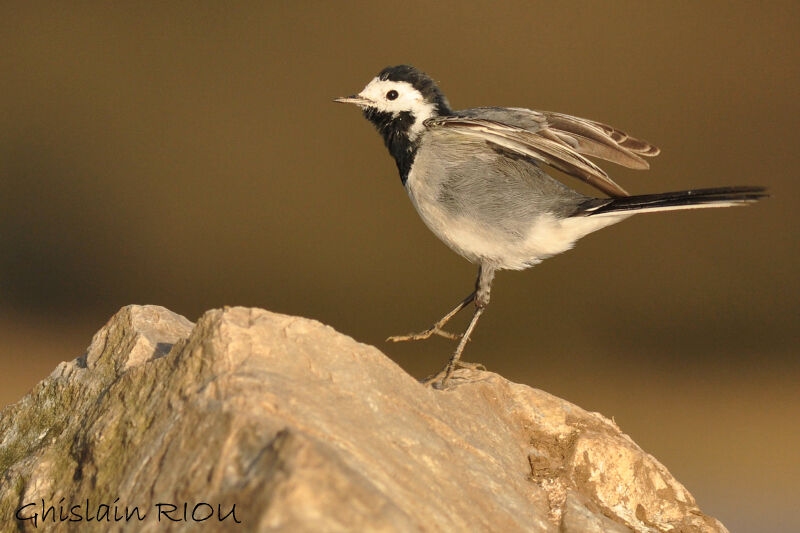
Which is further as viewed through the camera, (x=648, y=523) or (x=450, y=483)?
(x=648, y=523)

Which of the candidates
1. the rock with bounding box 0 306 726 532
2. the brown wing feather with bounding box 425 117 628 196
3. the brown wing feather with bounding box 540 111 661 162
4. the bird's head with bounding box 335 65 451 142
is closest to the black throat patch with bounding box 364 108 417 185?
the bird's head with bounding box 335 65 451 142

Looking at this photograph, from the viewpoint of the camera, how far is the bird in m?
4.25

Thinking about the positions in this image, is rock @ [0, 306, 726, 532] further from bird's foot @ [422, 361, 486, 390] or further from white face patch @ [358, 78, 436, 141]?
white face patch @ [358, 78, 436, 141]

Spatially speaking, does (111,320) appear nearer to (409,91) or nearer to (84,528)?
(84,528)

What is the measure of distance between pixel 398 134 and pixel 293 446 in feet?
9.43

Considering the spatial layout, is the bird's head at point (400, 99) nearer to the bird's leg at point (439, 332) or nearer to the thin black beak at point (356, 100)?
the thin black beak at point (356, 100)

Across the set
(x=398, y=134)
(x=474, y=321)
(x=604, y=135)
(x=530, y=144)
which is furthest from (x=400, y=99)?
(x=474, y=321)

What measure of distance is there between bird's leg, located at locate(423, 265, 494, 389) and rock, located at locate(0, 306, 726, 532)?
1.05ft

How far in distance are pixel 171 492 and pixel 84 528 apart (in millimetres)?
537

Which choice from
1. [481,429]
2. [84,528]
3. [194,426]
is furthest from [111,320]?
[481,429]

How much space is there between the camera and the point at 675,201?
3.84m

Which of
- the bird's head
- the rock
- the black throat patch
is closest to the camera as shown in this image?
the rock

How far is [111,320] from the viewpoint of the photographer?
3.59 metres

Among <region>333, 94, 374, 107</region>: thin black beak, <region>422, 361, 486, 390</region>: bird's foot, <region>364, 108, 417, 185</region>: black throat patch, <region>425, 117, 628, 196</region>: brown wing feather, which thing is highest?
<region>333, 94, 374, 107</region>: thin black beak
